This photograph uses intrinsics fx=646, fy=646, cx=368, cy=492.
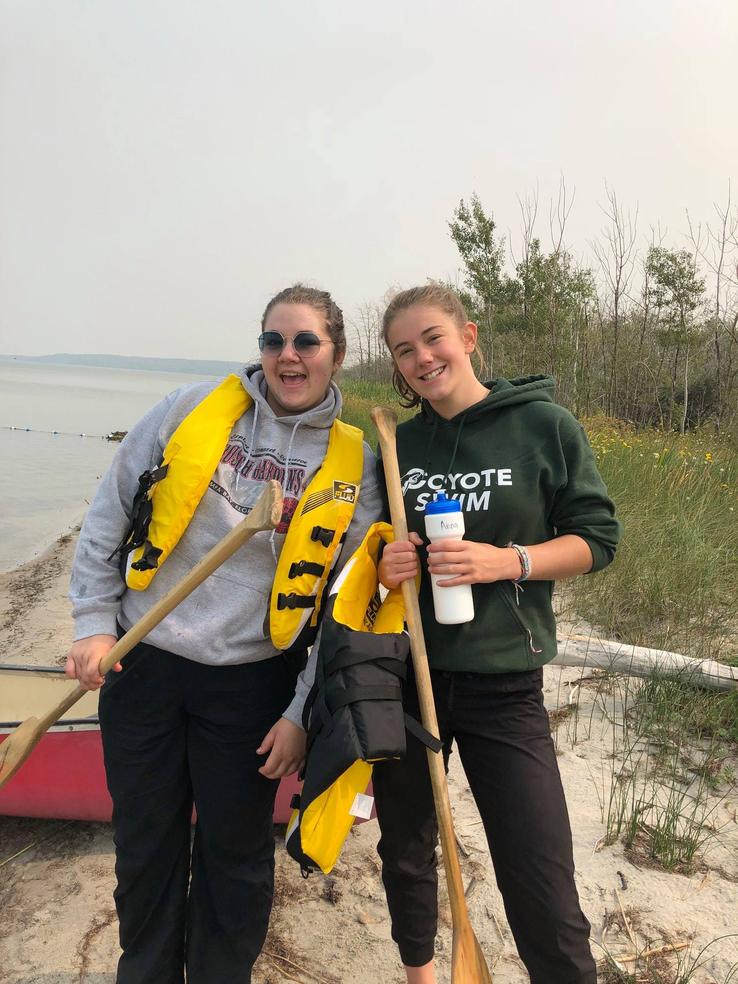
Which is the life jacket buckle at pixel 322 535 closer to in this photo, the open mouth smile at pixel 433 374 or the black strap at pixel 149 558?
the black strap at pixel 149 558

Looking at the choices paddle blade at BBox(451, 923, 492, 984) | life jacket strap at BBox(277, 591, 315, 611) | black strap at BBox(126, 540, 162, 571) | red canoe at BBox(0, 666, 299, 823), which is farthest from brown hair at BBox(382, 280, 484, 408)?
red canoe at BBox(0, 666, 299, 823)

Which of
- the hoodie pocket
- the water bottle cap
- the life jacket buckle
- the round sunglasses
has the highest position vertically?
the round sunglasses

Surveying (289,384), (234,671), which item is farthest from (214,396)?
(234,671)

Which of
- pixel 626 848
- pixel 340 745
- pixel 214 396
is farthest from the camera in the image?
pixel 626 848

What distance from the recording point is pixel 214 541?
6.12 ft

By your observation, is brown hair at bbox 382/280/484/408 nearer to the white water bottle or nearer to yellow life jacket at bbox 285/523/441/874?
the white water bottle

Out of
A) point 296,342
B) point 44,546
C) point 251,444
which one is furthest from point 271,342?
point 44,546

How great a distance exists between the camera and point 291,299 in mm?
1965

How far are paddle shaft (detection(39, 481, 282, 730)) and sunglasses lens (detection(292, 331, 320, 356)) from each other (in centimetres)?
47

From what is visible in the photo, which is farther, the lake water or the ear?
the lake water

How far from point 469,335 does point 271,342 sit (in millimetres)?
611

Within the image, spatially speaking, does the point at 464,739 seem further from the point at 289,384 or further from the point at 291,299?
the point at 291,299

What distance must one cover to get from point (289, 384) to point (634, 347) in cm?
1391

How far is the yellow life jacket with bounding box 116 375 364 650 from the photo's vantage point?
1.80 metres
